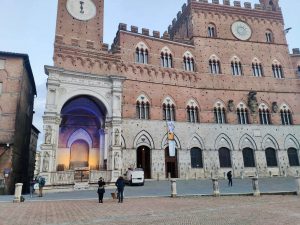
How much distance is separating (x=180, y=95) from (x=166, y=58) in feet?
14.6

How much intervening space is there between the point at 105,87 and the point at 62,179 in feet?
28.8

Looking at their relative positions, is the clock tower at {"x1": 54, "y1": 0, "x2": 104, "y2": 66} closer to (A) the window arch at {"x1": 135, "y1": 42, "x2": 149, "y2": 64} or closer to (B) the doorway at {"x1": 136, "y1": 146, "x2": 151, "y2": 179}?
(A) the window arch at {"x1": 135, "y1": 42, "x2": 149, "y2": 64}

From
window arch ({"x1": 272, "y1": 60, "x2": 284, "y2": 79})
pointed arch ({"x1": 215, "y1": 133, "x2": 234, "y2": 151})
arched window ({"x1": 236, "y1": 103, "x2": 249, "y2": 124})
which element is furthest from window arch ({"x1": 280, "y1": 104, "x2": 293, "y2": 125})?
pointed arch ({"x1": 215, "y1": 133, "x2": 234, "y2": 151})

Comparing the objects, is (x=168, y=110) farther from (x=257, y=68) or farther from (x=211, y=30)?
(x=257, y=68)

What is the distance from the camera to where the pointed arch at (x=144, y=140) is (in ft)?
75.5

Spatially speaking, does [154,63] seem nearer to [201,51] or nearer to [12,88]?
[201,51]

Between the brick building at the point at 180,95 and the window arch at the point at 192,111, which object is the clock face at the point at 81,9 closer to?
the brick building at the point at 180,95

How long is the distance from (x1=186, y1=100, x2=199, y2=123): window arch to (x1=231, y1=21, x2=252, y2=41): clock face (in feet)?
36.3

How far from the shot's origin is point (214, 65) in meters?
28.6

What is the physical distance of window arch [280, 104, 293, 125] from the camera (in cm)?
2880

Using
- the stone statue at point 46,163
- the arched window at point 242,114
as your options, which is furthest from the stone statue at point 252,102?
the stone statue at point 46,163

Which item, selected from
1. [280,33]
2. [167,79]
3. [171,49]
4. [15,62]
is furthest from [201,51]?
[15,62]

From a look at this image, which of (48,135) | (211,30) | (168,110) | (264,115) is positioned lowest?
(48,135)

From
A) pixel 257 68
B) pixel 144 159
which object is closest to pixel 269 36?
pixel 257 68
